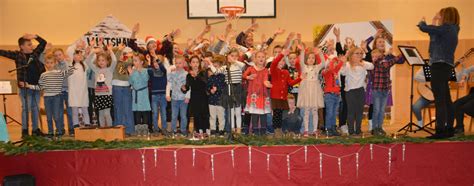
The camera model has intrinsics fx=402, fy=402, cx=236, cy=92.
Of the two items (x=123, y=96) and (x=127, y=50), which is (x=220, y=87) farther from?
(x=127, y=50)

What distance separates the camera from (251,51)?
699cm

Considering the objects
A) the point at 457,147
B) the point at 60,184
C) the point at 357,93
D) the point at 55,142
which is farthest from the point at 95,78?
the point at 457,147

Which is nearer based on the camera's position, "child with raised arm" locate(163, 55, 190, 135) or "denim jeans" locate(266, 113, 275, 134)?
"child with raised arm" locate(163, 55, 190, 135)

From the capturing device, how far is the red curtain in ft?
17.5

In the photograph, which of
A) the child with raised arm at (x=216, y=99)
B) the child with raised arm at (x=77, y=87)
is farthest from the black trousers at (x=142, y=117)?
the child with raised arm at (x=216, y=99)

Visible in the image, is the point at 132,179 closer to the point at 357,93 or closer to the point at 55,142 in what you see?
the point at 55,142

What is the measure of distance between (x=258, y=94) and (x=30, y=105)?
391cm

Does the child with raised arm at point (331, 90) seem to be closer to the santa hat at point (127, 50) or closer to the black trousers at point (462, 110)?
the black trousers at point (462, 110)

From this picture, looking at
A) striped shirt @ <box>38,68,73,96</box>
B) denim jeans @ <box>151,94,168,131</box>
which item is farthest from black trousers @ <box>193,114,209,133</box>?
striped shirt @ <box>38,68,73,96</box>

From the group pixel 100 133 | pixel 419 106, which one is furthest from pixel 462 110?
pixel 100 133

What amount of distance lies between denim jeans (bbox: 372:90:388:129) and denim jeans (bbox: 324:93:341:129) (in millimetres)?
591

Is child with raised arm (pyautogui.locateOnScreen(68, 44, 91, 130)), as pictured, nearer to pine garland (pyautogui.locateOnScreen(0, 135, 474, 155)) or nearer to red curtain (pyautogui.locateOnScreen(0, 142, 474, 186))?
pine garland (pyautogui.locateOnScreen(0, 135, 474, 155))

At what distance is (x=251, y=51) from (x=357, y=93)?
6.33 feet

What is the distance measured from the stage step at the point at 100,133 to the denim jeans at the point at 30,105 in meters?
1.29
